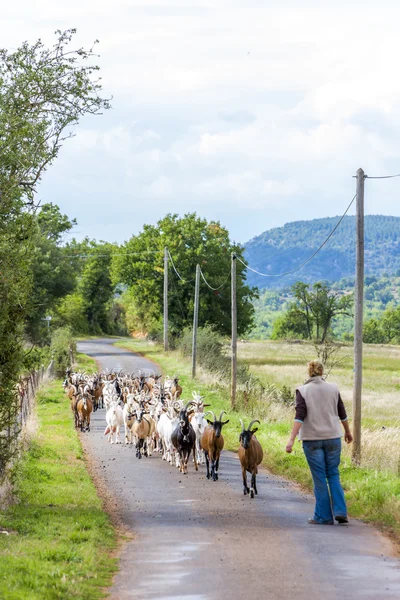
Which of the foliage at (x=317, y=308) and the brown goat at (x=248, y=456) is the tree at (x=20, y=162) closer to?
the brown goat at (x=248, y=456)

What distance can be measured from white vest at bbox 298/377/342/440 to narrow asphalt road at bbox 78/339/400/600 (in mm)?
1241

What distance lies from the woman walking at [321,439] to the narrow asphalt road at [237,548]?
324mm

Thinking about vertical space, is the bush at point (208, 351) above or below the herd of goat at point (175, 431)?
above

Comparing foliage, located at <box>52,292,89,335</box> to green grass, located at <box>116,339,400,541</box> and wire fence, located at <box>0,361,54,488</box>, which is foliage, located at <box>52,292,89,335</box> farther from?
green grass, located at <box>116,339,400,541</box>

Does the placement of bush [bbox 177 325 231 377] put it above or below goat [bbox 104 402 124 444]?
above

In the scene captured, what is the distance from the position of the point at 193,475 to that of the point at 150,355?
1719 inches

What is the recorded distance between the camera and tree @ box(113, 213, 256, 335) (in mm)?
68938

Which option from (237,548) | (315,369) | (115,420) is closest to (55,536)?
(237,548)

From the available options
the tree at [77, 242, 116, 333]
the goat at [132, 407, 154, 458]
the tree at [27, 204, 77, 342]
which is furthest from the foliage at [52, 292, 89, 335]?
the goat at [132, 407, 154, 458]

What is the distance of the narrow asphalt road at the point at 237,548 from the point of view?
8742mm

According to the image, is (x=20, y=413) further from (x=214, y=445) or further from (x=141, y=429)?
(x=214, y=445)

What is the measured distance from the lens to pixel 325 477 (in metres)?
12.3

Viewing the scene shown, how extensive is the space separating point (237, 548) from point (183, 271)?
60.2 metres

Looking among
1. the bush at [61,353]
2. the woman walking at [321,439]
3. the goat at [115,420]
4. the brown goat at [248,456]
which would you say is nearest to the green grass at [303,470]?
the woman walking at [321,439]
